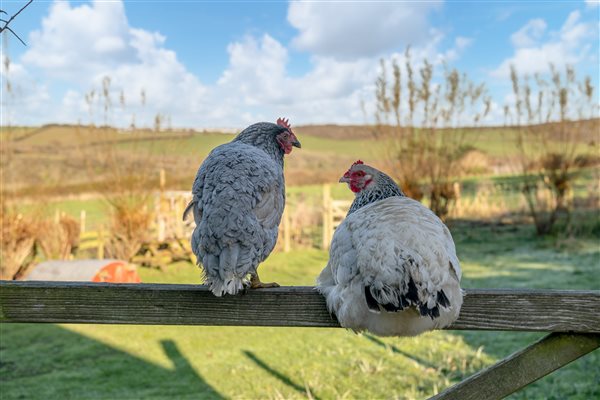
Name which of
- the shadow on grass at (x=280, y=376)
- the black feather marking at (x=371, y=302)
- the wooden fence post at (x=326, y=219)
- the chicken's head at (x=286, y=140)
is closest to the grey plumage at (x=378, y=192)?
the chicken's head at (x=286, y=140)

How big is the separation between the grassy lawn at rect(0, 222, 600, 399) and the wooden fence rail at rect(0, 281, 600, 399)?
370 cm

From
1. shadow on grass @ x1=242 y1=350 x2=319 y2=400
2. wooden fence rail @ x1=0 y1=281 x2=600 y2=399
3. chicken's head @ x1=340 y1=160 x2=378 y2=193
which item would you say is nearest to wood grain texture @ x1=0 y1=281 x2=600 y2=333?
wooden fence rail @ x1=0 y1=281 x2=600 y2=399

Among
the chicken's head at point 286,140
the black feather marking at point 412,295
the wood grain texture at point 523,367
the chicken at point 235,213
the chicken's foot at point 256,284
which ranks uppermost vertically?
the chicken's head at point 286,140

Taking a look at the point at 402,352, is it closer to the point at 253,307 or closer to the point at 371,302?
the point at 253,307

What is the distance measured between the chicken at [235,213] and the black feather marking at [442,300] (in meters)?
0.72

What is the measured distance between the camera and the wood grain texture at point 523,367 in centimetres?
222

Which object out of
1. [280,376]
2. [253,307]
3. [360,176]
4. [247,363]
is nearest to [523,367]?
[253,307]

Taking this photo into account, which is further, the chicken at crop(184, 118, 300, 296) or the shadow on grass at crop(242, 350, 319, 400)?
the shadow on grass at crop(242, 350, 319, 400)

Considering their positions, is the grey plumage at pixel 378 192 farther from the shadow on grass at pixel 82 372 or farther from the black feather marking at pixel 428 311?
the shadow on grass at pixel 82 372

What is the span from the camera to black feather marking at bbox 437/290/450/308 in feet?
6.32

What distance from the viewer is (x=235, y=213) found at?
240 centimetres

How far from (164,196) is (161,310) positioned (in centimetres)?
1334

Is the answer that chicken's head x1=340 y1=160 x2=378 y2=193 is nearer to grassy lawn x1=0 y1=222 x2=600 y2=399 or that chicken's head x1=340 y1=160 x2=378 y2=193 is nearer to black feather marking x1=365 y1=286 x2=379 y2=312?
black feather marking x1=365 y1=286 x2=379 y2=312

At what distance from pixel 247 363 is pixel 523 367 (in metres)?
5.29
